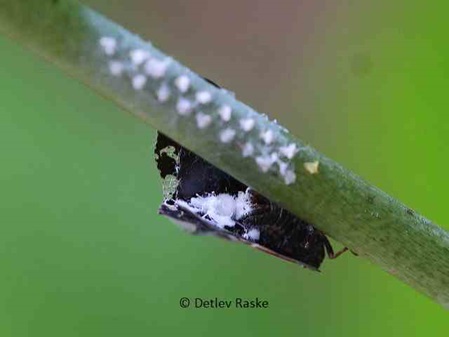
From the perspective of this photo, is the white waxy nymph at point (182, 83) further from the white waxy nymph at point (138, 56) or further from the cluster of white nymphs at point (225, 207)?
the cluster of white nymphs at point (225, 207)

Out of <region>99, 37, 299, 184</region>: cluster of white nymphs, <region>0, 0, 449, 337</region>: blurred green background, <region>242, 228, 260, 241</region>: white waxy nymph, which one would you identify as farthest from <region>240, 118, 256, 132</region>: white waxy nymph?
<region>0, 0, 449, 337</region>: blurred green background

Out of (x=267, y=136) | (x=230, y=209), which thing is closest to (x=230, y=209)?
(x=230, y=209)

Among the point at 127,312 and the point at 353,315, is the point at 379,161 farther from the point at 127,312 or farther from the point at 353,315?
the point at 127,312

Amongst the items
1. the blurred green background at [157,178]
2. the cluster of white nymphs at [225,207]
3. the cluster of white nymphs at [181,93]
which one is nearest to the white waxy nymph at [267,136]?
the cluster of white nymphs at [181,93]

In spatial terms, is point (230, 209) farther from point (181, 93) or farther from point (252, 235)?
point (181, 93)

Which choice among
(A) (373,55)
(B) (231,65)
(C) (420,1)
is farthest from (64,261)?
(C) (420,1)

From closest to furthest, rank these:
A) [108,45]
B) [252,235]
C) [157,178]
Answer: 1. [108,45]
2. [252,235]
3. [157,178]
